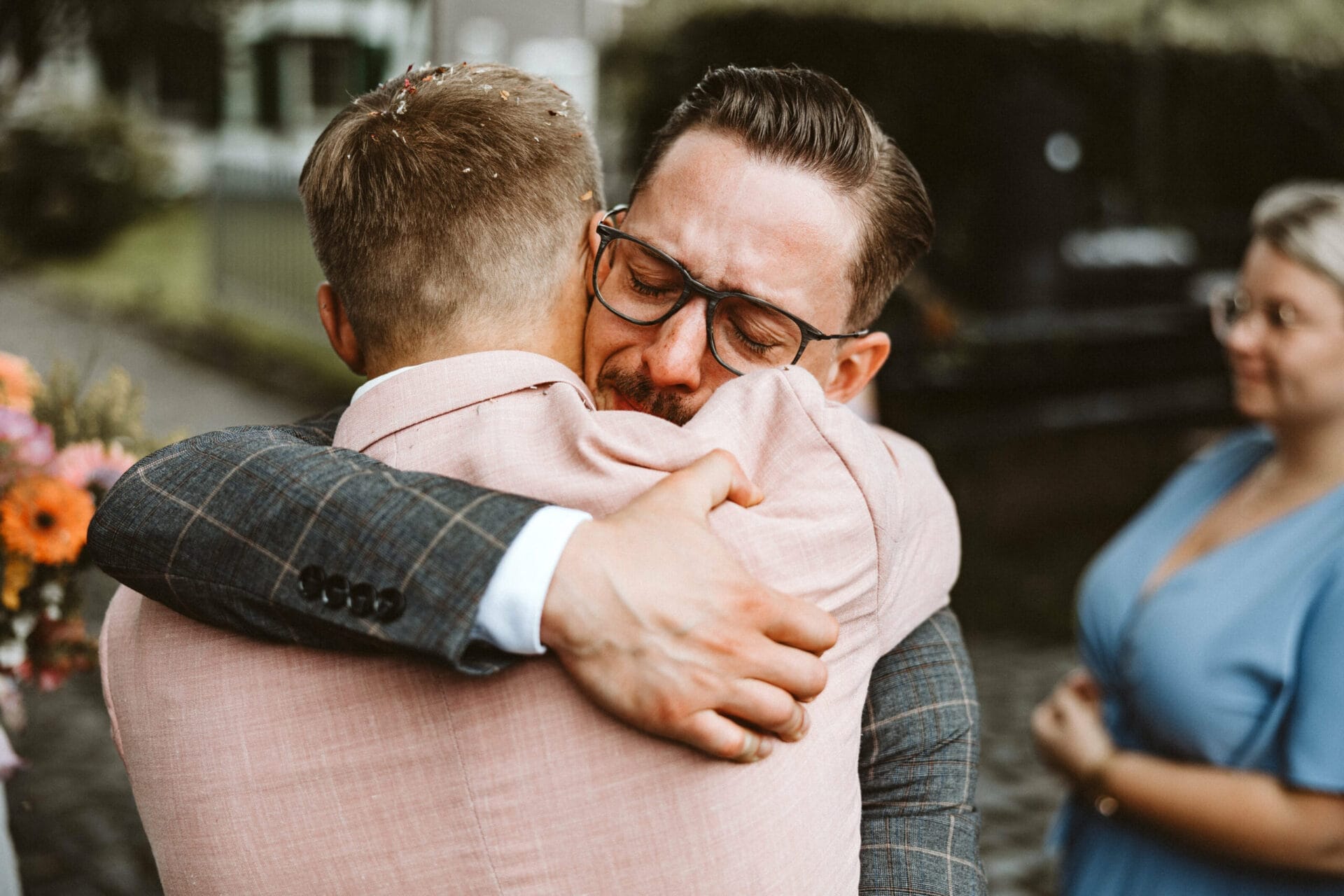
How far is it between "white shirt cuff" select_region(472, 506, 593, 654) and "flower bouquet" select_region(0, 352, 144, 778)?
1.43 meters

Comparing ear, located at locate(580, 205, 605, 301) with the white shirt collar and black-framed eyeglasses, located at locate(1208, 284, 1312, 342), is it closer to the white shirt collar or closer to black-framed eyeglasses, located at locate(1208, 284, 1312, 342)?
the white shirt collar

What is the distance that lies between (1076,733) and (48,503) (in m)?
2.56

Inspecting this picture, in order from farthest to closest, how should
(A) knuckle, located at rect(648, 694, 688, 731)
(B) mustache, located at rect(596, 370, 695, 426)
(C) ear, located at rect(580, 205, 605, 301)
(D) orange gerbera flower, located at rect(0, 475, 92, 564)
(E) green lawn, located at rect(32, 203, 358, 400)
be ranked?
(E) green lawn, located at rect(32, 203, 358, 400), (D) orange gerbera flower, located at rect(0, 475, 92, 564), (B) mustache, located at rect(596, 370, 695, 426), (C) ear, located at rect(580, 205, 605, 301), (A) knuckle, located at rect(648, 694, 688, 731)

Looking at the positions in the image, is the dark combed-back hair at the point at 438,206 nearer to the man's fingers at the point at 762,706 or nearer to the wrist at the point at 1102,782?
the man's fingers at the point at 762,706

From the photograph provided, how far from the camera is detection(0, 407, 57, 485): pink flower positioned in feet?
7.52

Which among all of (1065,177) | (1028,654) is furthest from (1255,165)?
(1028,654)

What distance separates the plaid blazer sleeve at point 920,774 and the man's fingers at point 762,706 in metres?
0.41

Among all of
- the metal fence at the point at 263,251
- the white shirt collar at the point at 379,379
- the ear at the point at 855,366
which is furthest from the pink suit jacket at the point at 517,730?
the metal fence at the point at 263,251

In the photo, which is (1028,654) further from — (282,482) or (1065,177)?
(282,482)

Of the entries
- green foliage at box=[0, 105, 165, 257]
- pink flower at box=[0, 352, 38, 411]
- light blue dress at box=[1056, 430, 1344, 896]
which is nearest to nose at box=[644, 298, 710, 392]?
pink flower at box=[0, 352, 38, 411]

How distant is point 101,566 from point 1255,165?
15316mm

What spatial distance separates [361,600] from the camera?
1260 millimetres

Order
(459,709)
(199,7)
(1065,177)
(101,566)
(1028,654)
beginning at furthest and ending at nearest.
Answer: (1065,177) → (199,7) → (1028,654) → (101,566) → (459,709)

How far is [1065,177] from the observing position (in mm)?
11148
